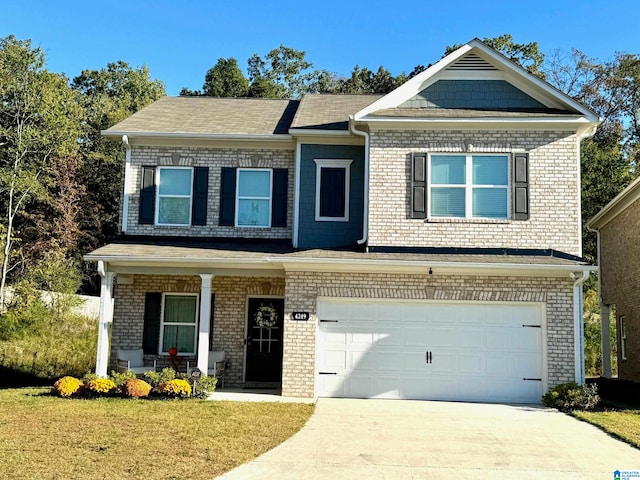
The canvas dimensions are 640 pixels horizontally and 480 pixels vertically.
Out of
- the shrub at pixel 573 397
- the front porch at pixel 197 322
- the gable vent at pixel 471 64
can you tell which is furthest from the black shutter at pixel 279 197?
the shrub at pixel 573 397

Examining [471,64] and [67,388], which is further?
[471,64]

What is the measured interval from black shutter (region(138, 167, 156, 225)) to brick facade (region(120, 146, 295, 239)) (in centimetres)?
11

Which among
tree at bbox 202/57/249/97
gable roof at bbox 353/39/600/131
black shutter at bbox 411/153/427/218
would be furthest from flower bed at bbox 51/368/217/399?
tree at bbox 202/57/249/97

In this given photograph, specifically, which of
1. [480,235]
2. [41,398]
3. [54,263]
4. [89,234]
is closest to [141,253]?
[41,398]

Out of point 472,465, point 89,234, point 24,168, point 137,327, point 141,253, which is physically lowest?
point 472,465

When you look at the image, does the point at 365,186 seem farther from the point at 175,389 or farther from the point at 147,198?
the point at 175,389

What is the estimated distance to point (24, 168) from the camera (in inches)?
1140

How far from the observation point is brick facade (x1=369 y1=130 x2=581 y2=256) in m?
13.8

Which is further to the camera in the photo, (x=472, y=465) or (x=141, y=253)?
(x=141, y=253)

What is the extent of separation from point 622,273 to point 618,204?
6.81ft

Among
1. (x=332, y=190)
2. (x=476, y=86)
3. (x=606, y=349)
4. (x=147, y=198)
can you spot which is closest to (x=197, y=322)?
(x=147, y=198)

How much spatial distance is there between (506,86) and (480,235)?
3.59m

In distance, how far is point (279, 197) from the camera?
16234 millimetres

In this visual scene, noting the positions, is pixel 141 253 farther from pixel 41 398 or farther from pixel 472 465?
pixel 472 465
